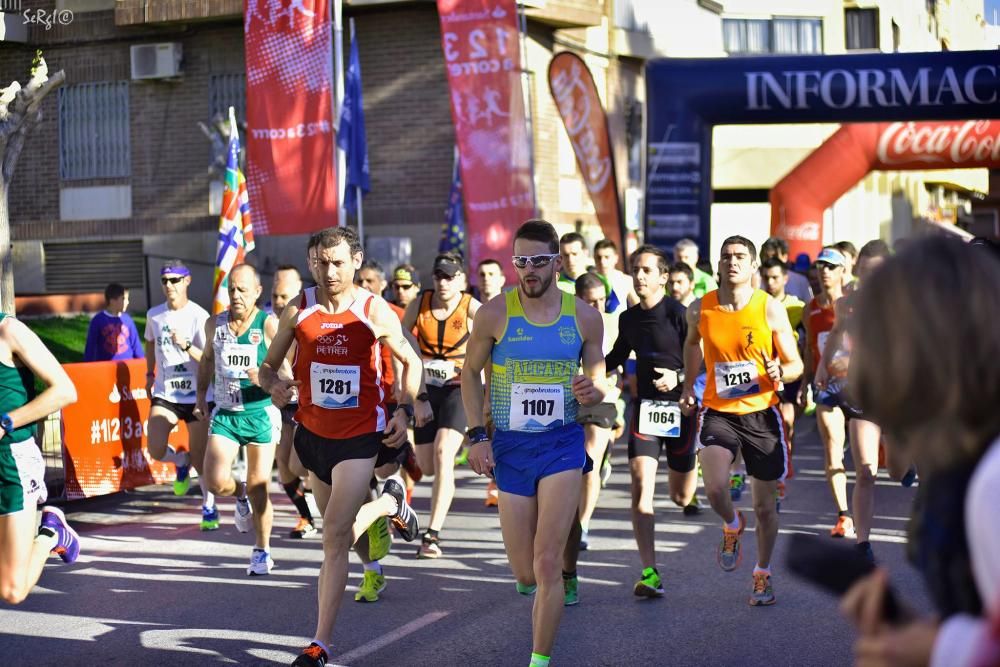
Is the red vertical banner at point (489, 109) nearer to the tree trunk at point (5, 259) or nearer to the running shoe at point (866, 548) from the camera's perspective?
the tree trunk at point (5, 259)

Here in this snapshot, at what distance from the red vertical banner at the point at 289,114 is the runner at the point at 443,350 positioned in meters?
6.27

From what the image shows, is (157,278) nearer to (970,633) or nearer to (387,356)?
(387,356)

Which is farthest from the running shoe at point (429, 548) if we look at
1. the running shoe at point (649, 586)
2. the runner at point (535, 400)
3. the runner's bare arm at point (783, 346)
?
the runner at point (535, 400)

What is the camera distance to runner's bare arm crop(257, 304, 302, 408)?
22.1 feet

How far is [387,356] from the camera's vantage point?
30.3 ft

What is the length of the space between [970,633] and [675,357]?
6.74 m

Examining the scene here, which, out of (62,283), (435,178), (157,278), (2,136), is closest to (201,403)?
(2,136)

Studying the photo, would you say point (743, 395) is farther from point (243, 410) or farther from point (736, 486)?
point (736, 486)

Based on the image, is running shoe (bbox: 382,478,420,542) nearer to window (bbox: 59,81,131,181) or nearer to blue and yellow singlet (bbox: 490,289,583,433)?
blue and yellow singlet (bbox: 490,289,583,433)

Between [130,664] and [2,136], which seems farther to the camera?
[2,136]

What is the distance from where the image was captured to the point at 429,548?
9.13 m

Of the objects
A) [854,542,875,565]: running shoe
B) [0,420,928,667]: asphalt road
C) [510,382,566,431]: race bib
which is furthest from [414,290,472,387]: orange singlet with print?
[510,382,566,431]: race bib

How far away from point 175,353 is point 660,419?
13.9 feet

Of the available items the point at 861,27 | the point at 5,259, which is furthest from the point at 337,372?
the point at 861,27
